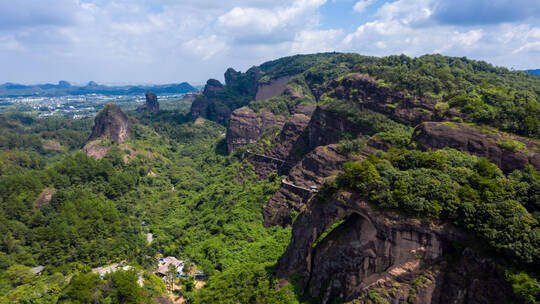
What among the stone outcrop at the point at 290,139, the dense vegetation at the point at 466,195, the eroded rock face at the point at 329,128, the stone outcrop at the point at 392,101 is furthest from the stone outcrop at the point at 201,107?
the dense vegetation at the point at 466,195

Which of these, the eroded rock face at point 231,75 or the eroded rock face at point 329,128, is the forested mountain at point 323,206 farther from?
the eroded rock face at point 231,75

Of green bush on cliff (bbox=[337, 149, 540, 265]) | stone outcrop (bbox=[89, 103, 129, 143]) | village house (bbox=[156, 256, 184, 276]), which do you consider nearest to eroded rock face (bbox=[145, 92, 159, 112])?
stone outcrop (bbox=[89, 103, 129, 143])

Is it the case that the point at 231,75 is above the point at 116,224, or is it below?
above

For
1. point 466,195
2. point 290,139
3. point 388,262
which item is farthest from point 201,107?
point 466,195

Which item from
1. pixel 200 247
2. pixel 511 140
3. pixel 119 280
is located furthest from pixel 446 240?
pixel 200 247

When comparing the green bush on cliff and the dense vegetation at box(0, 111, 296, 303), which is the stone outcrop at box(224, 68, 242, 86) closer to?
the dense vegetation at box(0, 111, 296, 303)

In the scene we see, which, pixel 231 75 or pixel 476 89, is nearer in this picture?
pixel 476 89

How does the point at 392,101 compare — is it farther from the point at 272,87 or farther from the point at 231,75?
the point at 231,75
